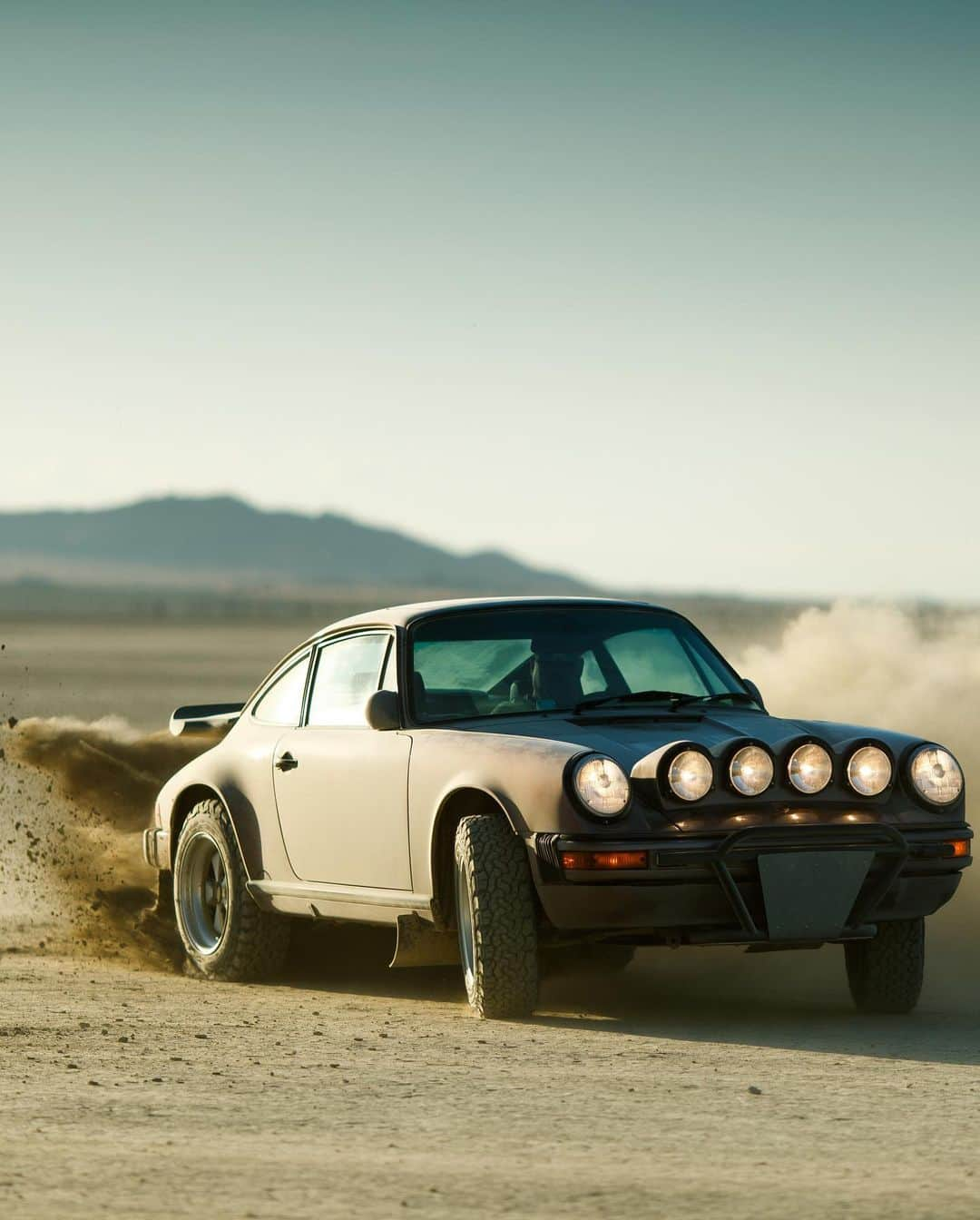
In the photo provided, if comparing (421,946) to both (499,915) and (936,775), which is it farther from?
→ (936,775)

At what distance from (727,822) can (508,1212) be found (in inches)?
119

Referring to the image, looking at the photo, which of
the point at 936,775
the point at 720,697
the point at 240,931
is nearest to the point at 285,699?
the point at 240,931

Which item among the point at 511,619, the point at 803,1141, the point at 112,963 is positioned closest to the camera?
the point at 803,1141

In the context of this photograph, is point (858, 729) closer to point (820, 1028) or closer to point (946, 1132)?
point (820, 1028)

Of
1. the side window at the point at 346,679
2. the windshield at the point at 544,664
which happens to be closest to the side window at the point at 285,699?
the side window at the point at 346,679

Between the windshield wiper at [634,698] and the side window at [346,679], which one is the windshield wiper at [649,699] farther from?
the side window at [346,679]

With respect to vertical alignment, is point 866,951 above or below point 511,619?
below

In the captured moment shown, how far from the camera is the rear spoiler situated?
10656 mm

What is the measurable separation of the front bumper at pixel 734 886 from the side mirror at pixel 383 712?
114 cm

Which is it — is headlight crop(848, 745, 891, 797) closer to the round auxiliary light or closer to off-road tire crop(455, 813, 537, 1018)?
the round auxiliary light

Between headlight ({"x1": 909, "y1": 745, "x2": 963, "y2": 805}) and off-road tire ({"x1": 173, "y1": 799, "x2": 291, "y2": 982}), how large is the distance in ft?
10.5

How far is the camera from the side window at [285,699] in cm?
981

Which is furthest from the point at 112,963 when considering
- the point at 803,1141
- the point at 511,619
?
the point at 803,1141

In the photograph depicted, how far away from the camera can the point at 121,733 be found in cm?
1491
